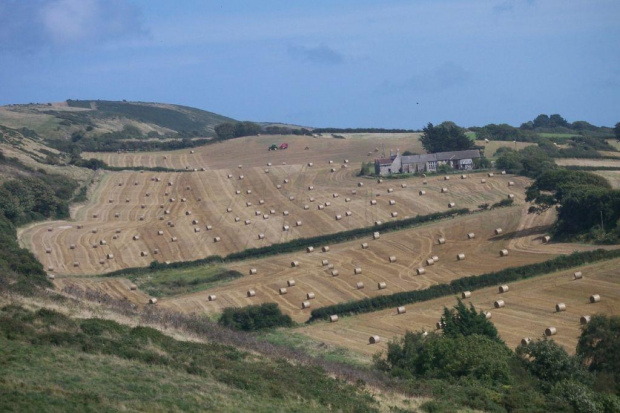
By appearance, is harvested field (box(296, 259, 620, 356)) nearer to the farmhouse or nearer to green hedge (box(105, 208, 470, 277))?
green hedge (box(105, 208, 470, 277))

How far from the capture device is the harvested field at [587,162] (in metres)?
104

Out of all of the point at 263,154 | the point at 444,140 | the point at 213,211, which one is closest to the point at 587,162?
the point at 444,140

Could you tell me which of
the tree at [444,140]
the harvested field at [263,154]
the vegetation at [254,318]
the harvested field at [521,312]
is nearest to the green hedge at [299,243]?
the vegetation at [254,318]

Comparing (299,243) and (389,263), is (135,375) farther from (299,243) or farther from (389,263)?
(299,243)

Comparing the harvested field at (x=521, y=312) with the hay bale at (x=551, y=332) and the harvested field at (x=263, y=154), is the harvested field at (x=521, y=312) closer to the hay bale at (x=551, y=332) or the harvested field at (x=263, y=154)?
the hay bale at (x=551, y=332)

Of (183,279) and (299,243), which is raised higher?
(299,243)

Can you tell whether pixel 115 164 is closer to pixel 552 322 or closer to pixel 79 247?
pixel 79 247

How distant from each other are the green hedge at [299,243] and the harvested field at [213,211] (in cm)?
142

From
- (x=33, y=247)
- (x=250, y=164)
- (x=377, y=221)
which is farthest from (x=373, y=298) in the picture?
(x=250, y=164)

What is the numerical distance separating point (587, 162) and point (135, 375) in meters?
88.3

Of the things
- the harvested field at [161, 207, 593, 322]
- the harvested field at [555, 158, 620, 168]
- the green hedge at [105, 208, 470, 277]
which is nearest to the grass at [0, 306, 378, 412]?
the harvested field at [161, 207, 593, 322]

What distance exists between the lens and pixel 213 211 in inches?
3605

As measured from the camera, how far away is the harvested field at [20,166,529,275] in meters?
76.4

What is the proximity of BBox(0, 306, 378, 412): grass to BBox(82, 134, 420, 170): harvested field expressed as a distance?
81.4 m
